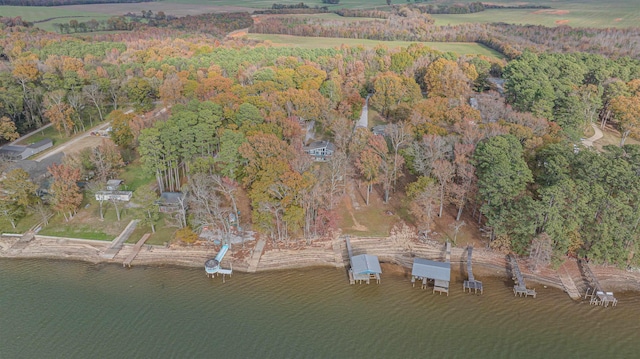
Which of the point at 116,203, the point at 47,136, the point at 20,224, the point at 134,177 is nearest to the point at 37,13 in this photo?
the point at 47,136

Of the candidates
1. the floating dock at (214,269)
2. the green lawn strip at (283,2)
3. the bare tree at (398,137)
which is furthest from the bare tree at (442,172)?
the green lawn strip at (283,2)

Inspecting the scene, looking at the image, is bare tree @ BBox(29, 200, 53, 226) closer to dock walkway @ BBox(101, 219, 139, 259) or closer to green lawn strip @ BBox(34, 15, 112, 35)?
dock walkway @ BBox(101, 219, 139, 259)

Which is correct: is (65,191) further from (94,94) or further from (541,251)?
(541,251)

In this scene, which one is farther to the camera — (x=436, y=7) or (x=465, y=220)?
(x=436, y=7)

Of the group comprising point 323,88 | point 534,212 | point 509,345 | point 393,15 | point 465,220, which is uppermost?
point 393,15

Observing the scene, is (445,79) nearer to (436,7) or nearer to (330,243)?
(330,243)

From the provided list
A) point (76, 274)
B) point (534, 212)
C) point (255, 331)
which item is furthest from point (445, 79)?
point (76, 274)
